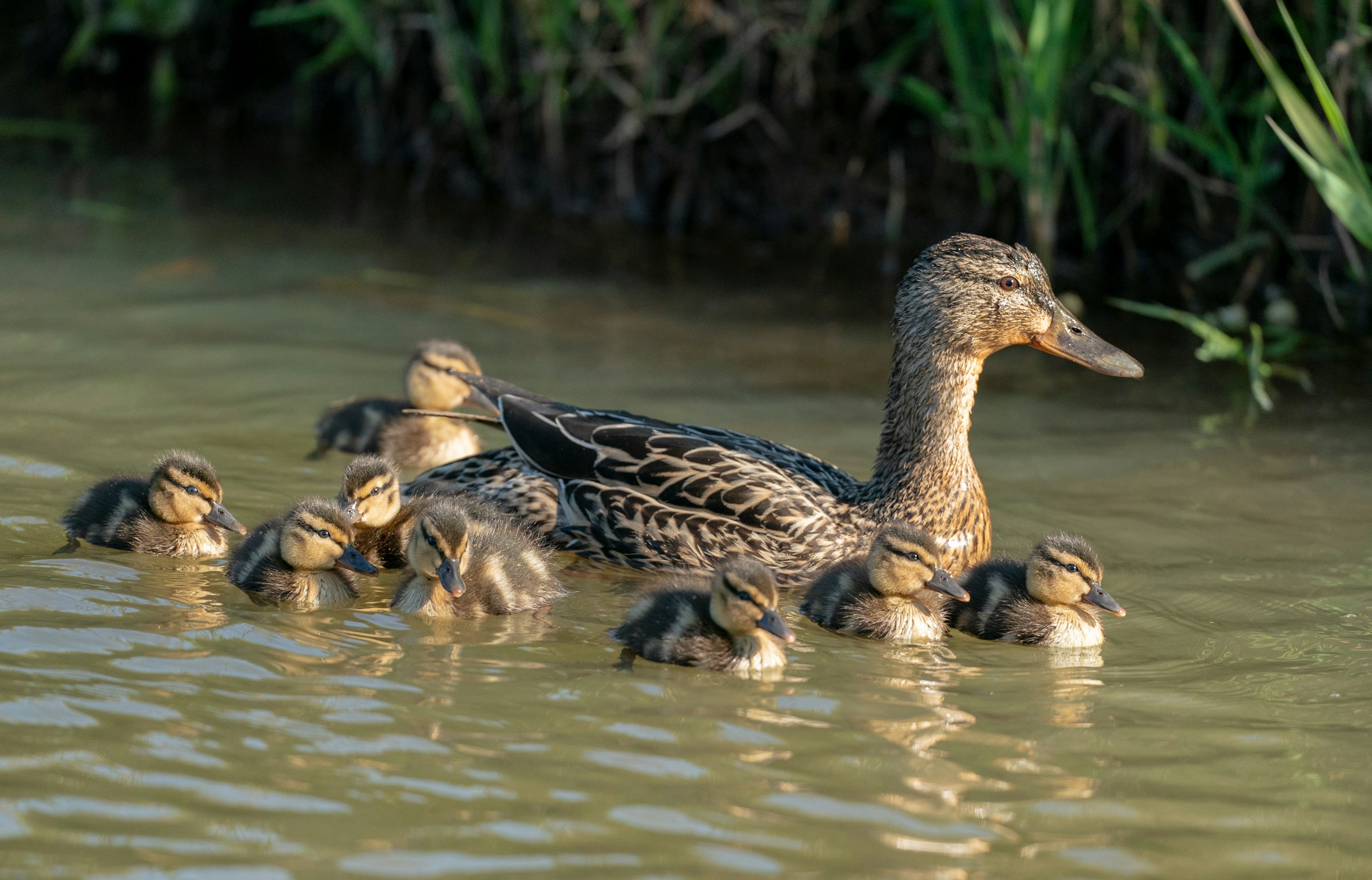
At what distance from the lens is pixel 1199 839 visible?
3180 millimetres

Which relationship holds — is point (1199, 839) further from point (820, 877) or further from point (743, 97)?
point (743, 97)

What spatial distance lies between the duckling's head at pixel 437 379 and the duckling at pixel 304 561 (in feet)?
5.73

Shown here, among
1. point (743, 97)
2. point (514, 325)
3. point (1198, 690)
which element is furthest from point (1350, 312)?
point (1198, 690)

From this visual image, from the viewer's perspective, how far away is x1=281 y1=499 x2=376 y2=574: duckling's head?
4.26 metres

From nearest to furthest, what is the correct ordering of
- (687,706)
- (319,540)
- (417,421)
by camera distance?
(687,706) < (319,540) < (417,421)

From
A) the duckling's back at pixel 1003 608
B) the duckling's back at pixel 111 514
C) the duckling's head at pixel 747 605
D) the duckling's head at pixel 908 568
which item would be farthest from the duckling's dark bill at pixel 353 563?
the duckling's back at pixel 1003 608

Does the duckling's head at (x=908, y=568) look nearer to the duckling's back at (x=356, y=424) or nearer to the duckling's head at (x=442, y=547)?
the duckling's head at (x=442, y=547)

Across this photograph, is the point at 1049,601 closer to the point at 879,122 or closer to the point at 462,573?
the point at 462,573

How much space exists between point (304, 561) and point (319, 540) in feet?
0.22

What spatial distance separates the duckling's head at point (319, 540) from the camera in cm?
426

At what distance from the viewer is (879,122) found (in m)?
9.23

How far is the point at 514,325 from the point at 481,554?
331 centimetres

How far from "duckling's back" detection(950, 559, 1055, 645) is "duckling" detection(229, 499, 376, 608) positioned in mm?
1602

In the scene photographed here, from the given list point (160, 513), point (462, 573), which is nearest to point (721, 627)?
point (462, 573)
